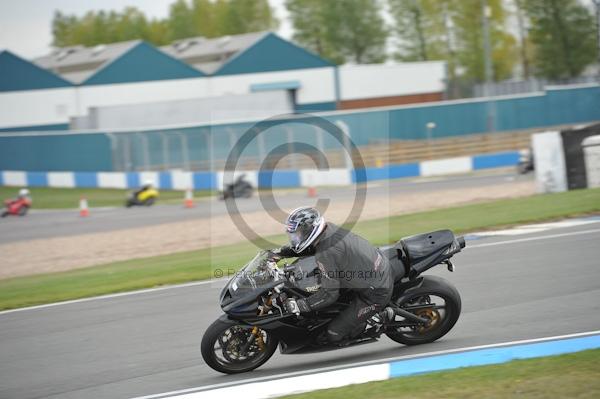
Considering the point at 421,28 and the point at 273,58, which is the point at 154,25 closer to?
the point at 421,28

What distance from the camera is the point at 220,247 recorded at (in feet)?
55.3

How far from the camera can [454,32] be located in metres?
71.2

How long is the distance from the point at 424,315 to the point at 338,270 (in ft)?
3.85

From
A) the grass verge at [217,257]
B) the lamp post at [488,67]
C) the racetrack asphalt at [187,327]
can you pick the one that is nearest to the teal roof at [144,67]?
the lamp post at [488,67]

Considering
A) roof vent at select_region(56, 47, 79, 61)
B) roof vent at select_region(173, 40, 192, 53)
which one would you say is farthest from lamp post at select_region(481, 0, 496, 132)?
roof vent at select_region(56, 47, 79, 61)

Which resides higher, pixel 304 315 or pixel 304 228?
pixel 304 228

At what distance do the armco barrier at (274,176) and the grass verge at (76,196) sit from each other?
50cm

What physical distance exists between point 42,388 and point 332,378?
282 cm

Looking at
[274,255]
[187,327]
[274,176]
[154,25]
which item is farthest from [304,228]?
[154,25]

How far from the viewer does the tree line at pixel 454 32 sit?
60219mm

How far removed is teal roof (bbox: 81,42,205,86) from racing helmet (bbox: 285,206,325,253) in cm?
4989

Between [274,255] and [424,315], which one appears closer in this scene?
[274,255]

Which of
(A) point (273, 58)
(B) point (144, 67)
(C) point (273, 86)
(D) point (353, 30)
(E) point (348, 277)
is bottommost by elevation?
(E) point (348, 277)

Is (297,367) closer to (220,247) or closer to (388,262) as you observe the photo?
(388,262)
